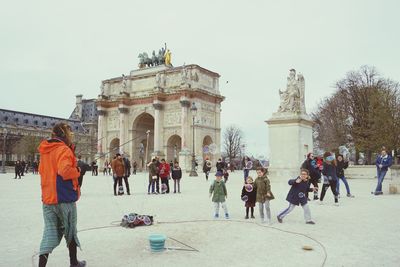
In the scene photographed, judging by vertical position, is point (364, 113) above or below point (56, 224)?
above

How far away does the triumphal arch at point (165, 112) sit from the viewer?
158 ft

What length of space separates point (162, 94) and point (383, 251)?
4562cm

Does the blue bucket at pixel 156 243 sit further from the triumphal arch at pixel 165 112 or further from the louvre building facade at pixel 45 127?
the louvre building facade at pixel 45 127

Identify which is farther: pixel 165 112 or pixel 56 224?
pixel 165 112

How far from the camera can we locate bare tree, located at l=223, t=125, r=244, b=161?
288ft

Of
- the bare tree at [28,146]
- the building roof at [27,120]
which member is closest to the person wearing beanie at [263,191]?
the bare tree at [28,146]

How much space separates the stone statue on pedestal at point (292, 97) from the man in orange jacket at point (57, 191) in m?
16.2

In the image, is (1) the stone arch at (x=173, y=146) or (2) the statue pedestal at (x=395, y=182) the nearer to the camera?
(2) the statue pedestal at (x=395, y=182)

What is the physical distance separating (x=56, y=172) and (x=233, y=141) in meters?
86.0

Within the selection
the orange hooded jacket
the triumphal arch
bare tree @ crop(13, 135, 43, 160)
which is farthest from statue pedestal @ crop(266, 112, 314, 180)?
bare tree @ crop(13, 135, 43, 160)

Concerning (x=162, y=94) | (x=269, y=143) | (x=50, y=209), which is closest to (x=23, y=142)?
(x=162, y=94)

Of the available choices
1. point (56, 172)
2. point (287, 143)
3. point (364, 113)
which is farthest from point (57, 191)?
point (364, 113)

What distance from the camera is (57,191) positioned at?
15.0 feet

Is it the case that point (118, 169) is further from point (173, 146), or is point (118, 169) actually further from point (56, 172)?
point (173, 146)
